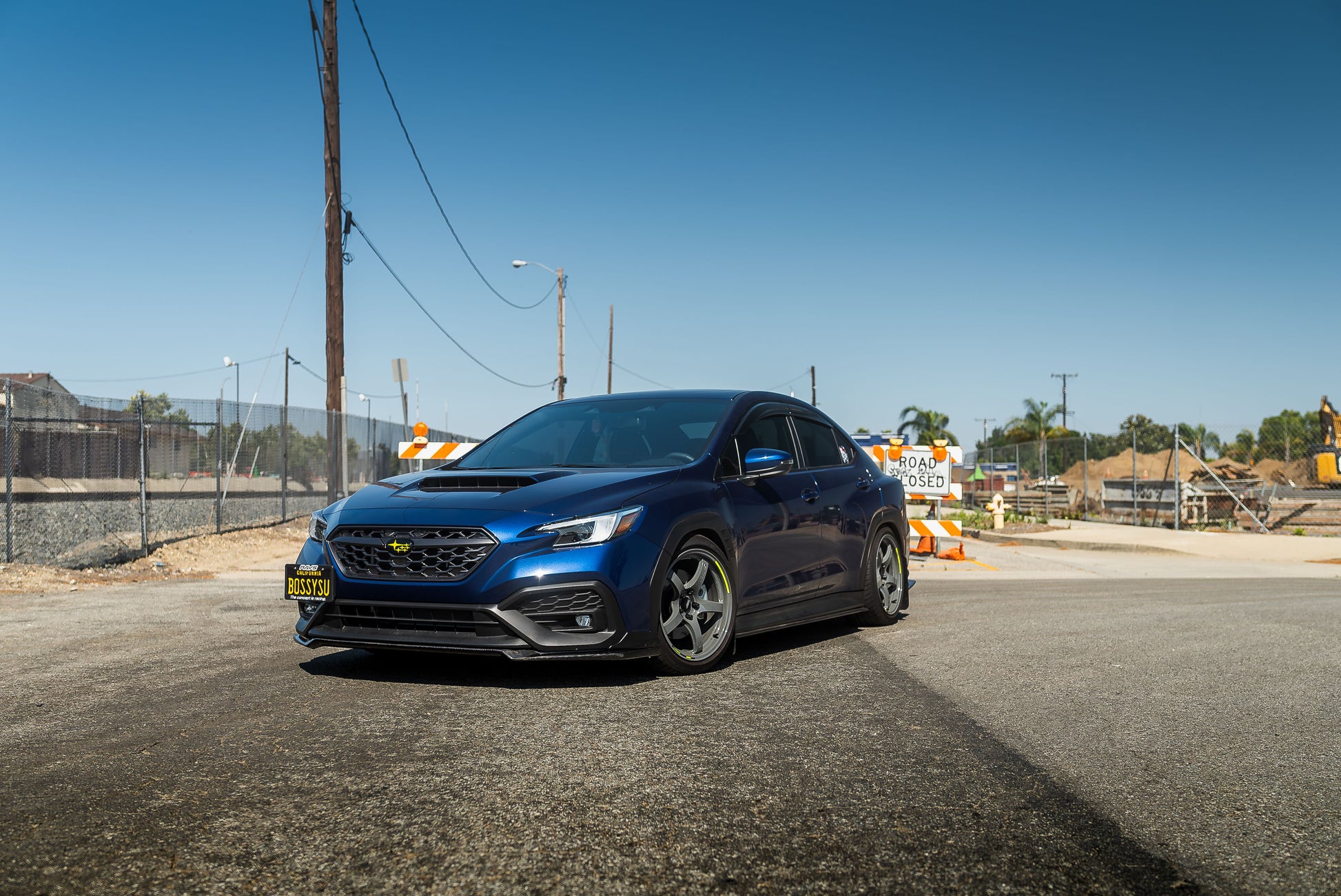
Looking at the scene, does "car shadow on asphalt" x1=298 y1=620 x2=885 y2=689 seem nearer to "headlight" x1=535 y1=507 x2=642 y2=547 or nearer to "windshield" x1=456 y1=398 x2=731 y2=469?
"headlight" x1=535 y1=507 x2=642 y2=547

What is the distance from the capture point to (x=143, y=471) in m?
13.7

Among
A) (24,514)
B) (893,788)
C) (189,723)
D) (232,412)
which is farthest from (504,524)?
(232,412)

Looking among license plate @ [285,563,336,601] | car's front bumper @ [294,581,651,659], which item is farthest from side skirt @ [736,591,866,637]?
license plate @ [285,563,336,601]

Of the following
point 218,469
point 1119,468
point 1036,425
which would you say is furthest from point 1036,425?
point 218,469

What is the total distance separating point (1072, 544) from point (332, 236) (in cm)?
1411

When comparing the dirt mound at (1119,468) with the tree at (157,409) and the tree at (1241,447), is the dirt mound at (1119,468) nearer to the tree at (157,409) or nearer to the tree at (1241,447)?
the tree at (1241,447)

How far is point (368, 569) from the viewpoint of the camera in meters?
5.75

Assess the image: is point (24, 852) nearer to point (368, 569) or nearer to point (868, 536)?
point (368, 569)

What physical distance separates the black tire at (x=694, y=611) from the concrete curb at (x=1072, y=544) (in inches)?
575

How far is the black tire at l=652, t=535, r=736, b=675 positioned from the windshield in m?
0.63

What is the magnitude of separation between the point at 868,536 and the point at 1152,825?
4.57 m

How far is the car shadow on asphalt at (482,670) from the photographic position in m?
5.91

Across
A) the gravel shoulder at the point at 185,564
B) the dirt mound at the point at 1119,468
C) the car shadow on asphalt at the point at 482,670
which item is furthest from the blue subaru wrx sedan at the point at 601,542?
the dirt mound at the point at 1119,468

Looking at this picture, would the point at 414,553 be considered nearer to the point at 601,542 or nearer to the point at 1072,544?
the point at 601,542
